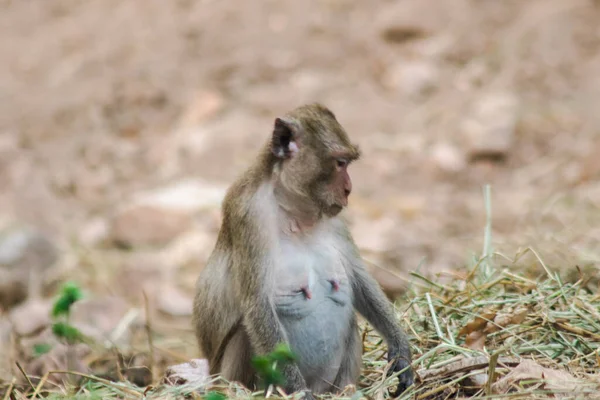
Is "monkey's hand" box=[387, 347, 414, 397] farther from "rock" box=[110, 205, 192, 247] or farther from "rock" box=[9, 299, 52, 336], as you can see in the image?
"rock" box=[110, 205, 192, 247]

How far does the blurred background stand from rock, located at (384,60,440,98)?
0.02 m

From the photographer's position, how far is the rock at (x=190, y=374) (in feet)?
14.7

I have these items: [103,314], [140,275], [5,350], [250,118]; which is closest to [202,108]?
[250,118]

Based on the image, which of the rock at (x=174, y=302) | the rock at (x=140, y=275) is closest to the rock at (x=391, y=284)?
the rock at (x=174, y=302)

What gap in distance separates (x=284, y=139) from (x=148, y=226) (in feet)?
18.5

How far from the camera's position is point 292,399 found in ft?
13.4

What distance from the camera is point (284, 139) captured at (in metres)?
4.61

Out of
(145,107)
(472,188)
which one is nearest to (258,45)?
(145,107)

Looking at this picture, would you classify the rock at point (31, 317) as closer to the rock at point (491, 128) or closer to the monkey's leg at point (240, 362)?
the monkey's leg at point (240, 362)

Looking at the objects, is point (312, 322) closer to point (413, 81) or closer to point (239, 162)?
point (239, 162)

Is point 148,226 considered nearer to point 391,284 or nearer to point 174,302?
point 174,302

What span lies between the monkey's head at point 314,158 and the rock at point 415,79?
7.08 m

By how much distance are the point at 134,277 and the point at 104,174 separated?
224 centimetres

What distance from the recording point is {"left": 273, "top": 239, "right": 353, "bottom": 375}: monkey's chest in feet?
15.4
